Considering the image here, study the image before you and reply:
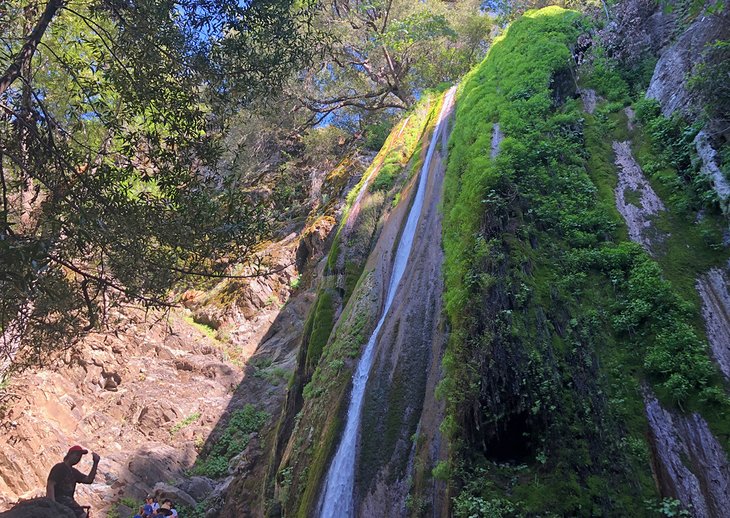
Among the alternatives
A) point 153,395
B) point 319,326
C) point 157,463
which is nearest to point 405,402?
point 319,326

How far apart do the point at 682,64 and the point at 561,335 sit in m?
7.04

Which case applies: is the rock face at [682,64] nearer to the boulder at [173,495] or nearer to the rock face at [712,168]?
the rock face at [712,168]

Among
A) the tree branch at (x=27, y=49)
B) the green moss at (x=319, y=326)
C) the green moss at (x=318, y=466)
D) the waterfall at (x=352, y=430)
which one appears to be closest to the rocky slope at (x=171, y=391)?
the green moss at (x=319, y=326)

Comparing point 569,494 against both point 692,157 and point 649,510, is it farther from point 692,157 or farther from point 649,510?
point 692,157

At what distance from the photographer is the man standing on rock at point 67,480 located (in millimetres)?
10805

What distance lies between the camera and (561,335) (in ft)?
24.3

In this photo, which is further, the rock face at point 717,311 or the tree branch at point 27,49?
the rock face at point 717,311

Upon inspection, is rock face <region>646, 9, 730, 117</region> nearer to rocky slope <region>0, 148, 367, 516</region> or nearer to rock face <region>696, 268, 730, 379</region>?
rock face <region>696, 268, 730, 379</region>

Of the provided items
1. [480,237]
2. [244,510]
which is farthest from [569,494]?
[244,510]

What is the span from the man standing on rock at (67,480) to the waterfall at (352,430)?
19.4 feet

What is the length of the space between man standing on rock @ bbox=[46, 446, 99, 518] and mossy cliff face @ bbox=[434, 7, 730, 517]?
8315mm

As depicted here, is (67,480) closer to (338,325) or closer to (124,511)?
(124,511)

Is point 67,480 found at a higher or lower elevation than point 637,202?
lower

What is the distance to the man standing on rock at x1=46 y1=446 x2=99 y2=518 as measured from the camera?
35.4 feet
